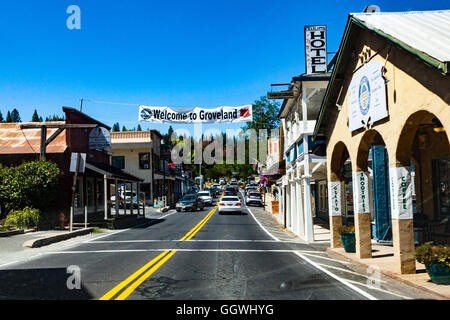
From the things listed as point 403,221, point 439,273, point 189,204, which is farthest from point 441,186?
point 189,204

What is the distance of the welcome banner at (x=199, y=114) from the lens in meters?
21.8

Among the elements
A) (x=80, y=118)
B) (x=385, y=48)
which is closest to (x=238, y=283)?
(x=385, y=48)

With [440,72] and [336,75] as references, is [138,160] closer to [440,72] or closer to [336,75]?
[336,75]

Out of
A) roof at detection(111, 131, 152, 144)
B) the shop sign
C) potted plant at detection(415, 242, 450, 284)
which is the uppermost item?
roof at detection(111, 131, 152, 144)

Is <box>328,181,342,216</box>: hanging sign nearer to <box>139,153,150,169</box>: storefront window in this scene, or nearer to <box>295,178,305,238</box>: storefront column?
<box>295,178,305,238</box>: storefront column

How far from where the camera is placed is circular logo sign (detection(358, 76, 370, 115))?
35.5 feet

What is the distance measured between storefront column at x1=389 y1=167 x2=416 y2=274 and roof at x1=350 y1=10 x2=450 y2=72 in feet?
9.05

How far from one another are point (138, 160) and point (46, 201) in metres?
30.8

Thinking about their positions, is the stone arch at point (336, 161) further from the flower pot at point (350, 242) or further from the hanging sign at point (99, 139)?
the hanging sign at point (99, 139)

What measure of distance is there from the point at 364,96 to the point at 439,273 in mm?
5131

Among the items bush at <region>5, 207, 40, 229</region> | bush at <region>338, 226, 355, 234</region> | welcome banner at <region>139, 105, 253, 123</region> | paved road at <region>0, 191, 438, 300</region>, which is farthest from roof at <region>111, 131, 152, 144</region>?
bush at <region>338, 226, 355, 234</region>

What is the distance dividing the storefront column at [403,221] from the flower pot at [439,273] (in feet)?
3.88

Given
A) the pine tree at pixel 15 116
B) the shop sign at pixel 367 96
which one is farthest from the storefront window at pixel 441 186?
the pine tree at pixel 15 116

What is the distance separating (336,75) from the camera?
12.8 m
